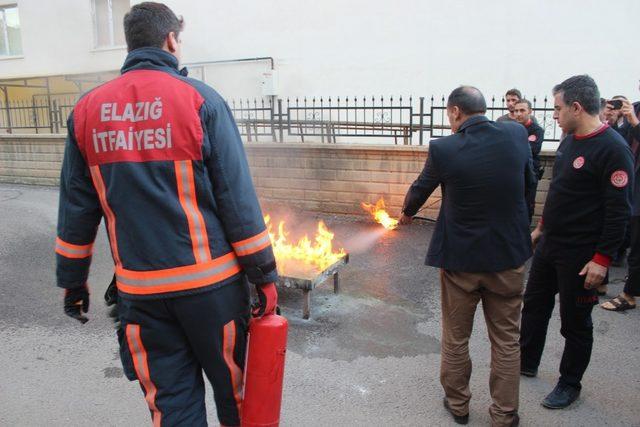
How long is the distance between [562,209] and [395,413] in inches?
64.7

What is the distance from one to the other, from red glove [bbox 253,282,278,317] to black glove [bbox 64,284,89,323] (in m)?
0.82

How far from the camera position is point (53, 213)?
9297mm

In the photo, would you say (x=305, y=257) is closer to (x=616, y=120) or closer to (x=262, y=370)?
(x=262, y=370)

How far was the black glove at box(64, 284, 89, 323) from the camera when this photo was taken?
94.8 inches

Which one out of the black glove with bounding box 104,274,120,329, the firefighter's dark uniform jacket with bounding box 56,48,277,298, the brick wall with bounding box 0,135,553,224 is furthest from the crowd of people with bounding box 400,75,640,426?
the brick wall with bounding box 0,135,553,224

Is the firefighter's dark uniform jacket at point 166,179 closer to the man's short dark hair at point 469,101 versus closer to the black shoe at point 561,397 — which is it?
the man's short dark hair at point 469,101

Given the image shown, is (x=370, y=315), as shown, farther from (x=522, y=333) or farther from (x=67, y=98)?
(x=67, y=98)

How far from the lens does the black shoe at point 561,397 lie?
333cm

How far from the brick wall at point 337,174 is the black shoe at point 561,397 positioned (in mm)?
4726

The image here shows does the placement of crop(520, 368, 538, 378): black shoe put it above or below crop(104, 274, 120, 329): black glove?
below

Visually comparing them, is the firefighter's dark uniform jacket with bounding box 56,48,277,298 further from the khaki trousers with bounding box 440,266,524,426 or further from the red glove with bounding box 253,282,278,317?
the khaki trousers with bounding box 440,266,524,426

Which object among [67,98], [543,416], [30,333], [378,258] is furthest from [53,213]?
[67,98]

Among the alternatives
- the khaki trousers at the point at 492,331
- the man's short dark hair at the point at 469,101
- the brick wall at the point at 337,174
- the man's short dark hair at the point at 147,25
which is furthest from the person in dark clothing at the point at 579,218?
the brick wall at the point at 337,174

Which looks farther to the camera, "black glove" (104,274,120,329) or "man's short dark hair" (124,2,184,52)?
"black glove" (104,274,120,329)
